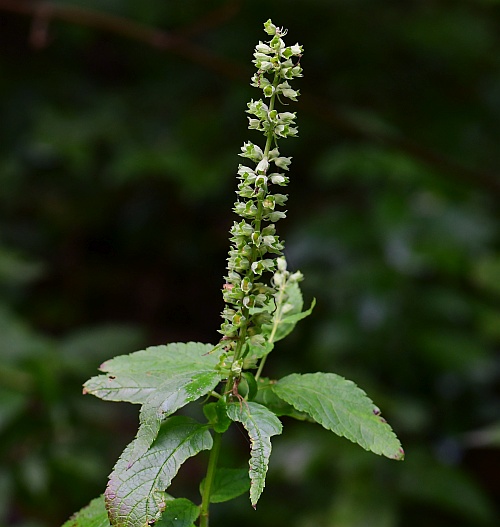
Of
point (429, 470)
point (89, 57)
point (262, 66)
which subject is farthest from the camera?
point (89, 57)

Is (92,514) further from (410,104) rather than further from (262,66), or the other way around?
(410,104)

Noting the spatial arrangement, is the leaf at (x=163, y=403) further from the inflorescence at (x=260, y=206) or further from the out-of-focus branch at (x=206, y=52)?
the out-of-focus branch at (x=206, y=52)

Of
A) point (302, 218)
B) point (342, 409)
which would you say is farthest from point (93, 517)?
point (302, 218)

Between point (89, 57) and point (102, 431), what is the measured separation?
3.54m

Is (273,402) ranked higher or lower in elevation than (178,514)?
higher

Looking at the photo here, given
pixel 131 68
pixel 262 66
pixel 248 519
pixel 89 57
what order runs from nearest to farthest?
pixel 262 66 < pixel 248 519 < pixel 131 68 < pixel 89 57

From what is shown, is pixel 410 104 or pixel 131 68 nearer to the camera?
pixel 410 104

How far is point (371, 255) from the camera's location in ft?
14.0

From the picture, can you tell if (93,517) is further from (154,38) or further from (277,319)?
(154,38)

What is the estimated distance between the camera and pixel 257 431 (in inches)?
38.1

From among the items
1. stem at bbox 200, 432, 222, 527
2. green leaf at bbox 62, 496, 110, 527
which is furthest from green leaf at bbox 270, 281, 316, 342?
green leaf at bbox 62, 496, 110, 527

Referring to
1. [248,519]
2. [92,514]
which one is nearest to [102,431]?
[248,519]

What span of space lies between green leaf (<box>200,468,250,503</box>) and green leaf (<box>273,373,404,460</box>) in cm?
17

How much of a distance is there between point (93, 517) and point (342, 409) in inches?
15.4
